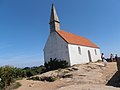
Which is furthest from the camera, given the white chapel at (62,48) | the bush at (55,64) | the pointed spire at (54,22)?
the pointed spire at (54,22)

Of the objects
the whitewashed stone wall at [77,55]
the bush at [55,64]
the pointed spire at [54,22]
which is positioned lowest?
the bush at [55,64]

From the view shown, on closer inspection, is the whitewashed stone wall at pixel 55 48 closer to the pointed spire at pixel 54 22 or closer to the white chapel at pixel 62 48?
the white chapel at pixel 62 48

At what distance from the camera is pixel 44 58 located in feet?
114

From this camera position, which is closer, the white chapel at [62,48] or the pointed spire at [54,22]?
the white chapel at [62,48]

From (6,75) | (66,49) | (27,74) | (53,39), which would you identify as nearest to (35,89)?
(6,75)

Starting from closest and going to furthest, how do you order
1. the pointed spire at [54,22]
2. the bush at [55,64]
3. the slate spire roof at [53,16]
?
1. the bush at [55,64]
2. the pointed spire at [54,22]
3. the slate spire roof at [53,16]

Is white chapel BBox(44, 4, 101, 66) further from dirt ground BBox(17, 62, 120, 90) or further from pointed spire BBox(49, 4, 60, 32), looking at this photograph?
dirt ground BBox(17, 62, 120, 90)

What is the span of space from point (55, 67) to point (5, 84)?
15830 mm

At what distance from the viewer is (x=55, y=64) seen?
104 ft

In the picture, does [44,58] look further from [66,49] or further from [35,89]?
[35,89]

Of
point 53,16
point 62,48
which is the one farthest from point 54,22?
point 62,48

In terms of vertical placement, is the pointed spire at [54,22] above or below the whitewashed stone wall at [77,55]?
above

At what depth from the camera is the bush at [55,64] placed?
30.7 metres

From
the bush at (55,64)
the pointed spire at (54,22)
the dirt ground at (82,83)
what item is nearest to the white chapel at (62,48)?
the pointed spire at (54,22)
